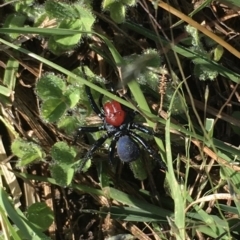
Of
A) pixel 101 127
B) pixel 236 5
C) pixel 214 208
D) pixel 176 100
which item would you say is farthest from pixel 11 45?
pixel 214 208

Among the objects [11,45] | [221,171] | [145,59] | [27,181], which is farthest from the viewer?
[27,181]


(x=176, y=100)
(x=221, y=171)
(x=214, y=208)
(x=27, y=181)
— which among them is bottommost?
(x=214, y=208)

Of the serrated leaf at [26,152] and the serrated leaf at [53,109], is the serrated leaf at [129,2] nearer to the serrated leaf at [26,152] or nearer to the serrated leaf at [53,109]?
the serrated leaf at [53,109]

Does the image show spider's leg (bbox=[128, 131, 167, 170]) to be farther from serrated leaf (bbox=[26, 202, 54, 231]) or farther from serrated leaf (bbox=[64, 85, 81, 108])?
serrated leaf (bbox=[26, 202, 54, 231])

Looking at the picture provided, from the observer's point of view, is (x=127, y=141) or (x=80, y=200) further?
(x=80, y=200)

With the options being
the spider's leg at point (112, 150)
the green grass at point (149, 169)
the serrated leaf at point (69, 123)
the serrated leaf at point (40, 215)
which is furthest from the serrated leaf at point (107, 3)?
the serrated leaf at point (40, 215)

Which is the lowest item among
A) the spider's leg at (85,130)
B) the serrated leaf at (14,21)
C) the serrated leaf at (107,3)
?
the spider's leg at (85,130)

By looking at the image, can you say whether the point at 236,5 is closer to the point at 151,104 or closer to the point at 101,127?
the point at 151,104

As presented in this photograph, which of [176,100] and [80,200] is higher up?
[176,100]
